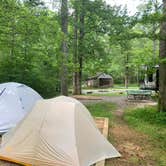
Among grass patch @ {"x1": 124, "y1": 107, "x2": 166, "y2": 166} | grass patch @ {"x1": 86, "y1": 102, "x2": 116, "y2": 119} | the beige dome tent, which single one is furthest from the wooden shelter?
the beige dome tent

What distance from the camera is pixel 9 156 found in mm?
4527

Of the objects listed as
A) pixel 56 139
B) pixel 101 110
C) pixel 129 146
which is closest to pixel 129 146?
pixel 129 146

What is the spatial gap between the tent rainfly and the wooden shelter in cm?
3224

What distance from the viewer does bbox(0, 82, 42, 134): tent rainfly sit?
637cm

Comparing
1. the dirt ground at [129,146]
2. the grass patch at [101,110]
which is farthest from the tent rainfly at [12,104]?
the grass patch at [101,110]

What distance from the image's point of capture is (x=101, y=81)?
131 feet

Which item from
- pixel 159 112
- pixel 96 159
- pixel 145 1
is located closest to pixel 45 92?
pixel 159 112

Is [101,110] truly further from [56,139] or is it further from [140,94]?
[56,139]

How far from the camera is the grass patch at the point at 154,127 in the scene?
5293mm

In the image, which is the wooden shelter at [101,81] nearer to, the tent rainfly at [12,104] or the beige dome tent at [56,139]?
the tent rainfly at [12,104]

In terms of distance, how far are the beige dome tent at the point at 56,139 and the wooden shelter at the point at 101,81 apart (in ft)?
113

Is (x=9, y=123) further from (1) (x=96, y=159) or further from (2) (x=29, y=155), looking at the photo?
(1) (x=96, y=159)

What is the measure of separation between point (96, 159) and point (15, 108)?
10.2ft

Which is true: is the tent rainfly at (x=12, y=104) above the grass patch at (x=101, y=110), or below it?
above
